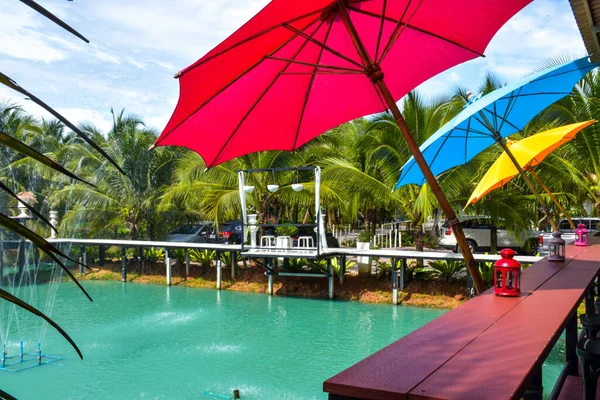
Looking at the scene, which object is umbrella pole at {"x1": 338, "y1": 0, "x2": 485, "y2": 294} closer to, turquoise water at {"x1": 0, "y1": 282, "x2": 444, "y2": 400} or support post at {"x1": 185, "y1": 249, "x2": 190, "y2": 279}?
turquoise water at {"x1": 0, "y1": 282, "x2": 444, "y2": 400}

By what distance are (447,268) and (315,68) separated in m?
10.9

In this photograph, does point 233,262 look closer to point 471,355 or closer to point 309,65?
point 309,65

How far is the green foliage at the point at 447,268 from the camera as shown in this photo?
539 inches

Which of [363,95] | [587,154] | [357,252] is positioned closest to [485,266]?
[357,252]

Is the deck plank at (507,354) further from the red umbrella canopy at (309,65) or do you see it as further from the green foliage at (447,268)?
the green foliage at (447,268)

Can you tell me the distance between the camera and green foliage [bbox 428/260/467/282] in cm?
1370

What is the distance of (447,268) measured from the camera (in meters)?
13.8

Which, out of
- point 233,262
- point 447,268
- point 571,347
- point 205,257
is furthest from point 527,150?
point 205,257

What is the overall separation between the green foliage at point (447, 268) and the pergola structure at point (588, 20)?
9921 mm

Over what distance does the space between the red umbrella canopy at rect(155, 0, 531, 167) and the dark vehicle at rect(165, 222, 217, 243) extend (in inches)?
634

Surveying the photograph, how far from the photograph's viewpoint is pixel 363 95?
4277 mm

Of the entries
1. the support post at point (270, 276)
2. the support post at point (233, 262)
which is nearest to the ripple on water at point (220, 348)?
the support post at point (270, 276)

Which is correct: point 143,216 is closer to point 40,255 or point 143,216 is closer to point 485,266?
point 40,255

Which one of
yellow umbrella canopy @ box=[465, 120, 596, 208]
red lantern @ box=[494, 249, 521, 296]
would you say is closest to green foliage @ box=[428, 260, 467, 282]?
yellow umbrella canopy @ box=[465, 120, 596, 208]
